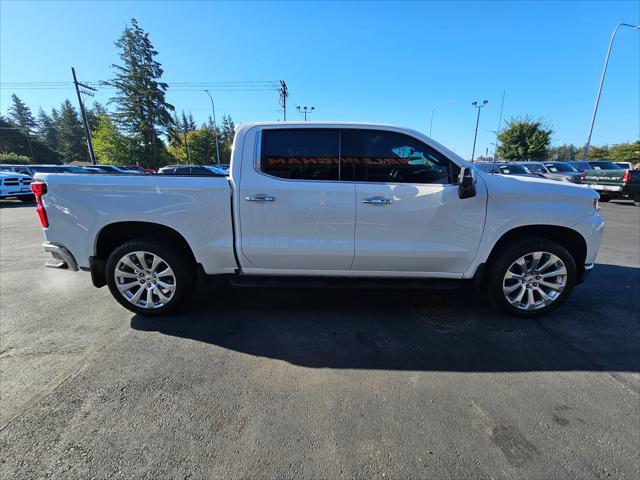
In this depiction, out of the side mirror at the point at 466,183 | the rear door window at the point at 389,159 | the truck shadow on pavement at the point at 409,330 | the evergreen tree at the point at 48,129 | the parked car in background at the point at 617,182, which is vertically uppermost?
the evergreen tree at the point at 48,129

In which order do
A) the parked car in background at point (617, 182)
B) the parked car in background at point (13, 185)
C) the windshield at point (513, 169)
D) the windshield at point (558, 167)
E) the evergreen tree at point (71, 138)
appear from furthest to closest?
the evergreen tree at point (71, 138), the windshield at point (558, 167), the windshield at point (513, 169), the parked car in background at point (13, 185), the parked car in background at point (617, 182)

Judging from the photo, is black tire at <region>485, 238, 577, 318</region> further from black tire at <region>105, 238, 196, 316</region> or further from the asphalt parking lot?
black tire at <region>105, 238, 196, 316</region>

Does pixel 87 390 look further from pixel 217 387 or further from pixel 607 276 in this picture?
pixel 607 276

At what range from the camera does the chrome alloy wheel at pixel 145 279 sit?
317 centimetres

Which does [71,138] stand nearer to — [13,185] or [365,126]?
[13,185]

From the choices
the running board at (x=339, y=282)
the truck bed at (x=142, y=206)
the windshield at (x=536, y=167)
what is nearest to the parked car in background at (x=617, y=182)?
the windshield at (x=536, y=167)

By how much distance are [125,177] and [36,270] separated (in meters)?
3.31

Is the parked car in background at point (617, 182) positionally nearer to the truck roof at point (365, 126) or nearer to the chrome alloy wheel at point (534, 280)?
the chrome alloy wheel at point (534, 280)

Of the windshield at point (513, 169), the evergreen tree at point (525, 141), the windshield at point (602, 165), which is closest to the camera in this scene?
the windshield at point (513, 169)

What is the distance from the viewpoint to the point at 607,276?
459 centimetres

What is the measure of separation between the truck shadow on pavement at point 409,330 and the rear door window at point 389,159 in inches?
58.7

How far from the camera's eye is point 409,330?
3.06m

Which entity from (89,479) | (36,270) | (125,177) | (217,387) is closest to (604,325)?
(217,387)

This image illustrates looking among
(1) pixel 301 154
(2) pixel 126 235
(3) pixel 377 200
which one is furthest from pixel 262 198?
(2) pixel 126 235
